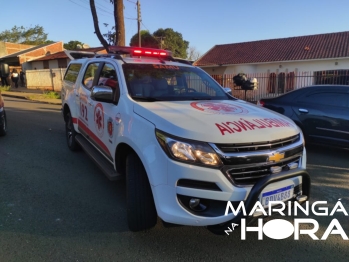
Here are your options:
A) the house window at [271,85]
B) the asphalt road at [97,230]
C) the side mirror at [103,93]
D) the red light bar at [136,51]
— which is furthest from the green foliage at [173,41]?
the side mirror at [103,93]

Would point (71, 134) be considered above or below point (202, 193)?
below

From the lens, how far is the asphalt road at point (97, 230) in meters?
2.59

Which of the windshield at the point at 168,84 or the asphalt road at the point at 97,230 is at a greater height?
the windshield at the point at 168,84

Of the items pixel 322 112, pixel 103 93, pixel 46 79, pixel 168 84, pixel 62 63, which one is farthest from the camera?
pixel 62 63

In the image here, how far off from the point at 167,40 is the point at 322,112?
37075 mm

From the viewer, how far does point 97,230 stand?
2.98 meters

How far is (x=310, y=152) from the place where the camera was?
6172 millimetres

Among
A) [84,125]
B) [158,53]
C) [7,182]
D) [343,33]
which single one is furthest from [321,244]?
[343,33]

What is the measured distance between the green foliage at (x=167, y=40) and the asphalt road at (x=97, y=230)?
116 feet

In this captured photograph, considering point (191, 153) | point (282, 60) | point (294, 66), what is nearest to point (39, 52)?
point (282, 60)

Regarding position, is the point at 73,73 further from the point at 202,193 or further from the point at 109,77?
the point at 202,193

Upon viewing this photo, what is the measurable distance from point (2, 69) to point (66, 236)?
579 centimetres

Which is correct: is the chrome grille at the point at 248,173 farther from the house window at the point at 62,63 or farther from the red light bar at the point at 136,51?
the house window at the point at 62,63

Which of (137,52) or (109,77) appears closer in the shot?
(109,77)
